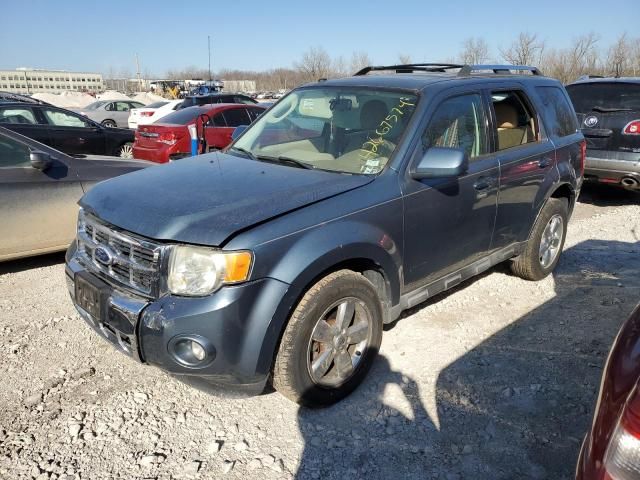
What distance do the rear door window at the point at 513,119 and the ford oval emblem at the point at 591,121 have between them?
400cm

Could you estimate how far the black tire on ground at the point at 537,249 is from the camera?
4582 millimetres

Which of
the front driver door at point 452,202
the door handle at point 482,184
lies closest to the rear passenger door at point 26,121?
the front driver door at point 452,202

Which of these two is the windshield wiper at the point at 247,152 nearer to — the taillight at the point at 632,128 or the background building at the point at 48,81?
the taillight at the point at 632,128

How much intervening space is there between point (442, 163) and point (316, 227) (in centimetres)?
93

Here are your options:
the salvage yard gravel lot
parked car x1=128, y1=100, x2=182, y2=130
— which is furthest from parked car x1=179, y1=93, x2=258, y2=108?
the salvage yard gravel lot

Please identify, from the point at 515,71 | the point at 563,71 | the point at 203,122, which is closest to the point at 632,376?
the point at 515,71

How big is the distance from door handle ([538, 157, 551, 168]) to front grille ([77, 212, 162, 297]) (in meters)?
3.24

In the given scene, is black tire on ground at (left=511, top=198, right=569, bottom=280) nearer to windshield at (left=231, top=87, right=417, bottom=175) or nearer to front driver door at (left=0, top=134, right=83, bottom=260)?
windshield at (left=231, top=87, right=417, bottom=175)

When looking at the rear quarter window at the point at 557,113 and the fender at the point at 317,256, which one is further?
the rear quarter window at the point at 557,113

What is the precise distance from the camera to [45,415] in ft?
9.64

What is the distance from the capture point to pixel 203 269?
8.13 ft

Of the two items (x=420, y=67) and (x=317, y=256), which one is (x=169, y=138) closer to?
(x=420, y=67)

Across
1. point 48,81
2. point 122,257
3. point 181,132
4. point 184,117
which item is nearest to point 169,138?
point 181,132

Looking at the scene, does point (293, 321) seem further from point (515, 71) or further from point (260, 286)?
point (515, 71)
